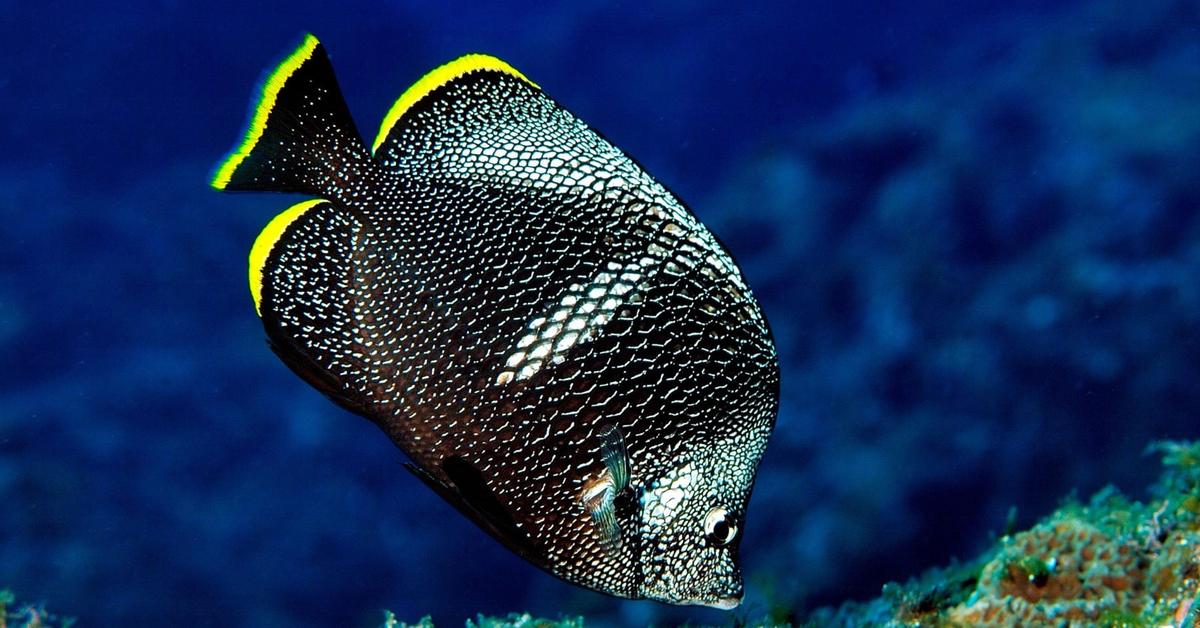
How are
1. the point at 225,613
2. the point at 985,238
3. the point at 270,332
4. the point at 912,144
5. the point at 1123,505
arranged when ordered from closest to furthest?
the point at 270,332 < the point at 1123,505 < the point at 225,613 < the point at 985,238 < the point at 912,144

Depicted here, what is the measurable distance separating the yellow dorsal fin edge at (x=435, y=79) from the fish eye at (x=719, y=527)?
1002mm

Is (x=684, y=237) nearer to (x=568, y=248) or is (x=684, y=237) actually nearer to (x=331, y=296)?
(x=568, y=248)

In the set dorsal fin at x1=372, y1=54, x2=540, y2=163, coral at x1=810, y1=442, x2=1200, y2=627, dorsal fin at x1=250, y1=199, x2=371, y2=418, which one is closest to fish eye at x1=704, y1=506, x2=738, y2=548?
dorsal fin at x1=250, y1=199, x2=371, y2=418

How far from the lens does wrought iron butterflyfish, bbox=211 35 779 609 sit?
1387 mm

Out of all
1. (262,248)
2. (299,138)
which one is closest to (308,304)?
(262,248)

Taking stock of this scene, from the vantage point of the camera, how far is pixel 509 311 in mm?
1389

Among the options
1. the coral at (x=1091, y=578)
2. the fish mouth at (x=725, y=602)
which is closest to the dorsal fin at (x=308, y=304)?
the fish mouth at (x=725, y=602)

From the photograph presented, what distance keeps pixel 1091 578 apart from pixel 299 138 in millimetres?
3075

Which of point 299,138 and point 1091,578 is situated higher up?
point 1091,578

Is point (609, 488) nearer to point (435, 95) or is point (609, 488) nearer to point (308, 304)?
point (308, 304)

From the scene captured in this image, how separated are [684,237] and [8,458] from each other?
32.7ft

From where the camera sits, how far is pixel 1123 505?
4039mm

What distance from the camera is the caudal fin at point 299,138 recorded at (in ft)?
4.57

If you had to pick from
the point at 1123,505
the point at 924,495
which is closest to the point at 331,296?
the point at 1123,505
